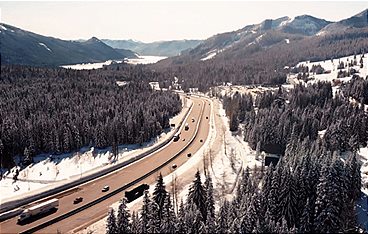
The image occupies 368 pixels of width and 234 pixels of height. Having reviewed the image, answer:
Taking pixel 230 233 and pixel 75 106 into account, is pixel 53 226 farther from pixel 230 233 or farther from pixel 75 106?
pixel 75 106

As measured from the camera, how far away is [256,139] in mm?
124438

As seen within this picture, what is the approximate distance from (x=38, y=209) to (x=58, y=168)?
128 ft

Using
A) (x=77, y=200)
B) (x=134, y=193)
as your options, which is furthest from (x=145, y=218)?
(x=77, y=200)

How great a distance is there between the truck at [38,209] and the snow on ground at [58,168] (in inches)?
451

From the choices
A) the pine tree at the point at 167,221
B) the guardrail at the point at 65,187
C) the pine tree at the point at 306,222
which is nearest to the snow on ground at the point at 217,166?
the guardrail at the point at 65,187

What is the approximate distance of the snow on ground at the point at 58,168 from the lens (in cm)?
9138

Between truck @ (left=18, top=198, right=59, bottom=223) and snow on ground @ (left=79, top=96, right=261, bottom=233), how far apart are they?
12623 mm

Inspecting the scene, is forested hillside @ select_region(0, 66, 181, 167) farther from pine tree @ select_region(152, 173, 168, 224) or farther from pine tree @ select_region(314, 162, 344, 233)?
pine tree @ select_region(314, 162, 344, 233)

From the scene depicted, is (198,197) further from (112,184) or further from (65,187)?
(65,187)

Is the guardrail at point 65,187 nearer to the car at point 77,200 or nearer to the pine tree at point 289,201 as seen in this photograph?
the car at point 77,200

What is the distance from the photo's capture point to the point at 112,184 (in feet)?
302

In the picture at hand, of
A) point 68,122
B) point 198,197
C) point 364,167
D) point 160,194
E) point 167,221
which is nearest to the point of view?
point 167,221

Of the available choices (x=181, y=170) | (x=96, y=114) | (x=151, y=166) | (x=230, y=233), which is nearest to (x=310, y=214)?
(x=230, y=233)

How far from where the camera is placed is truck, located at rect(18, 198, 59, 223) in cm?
7069
